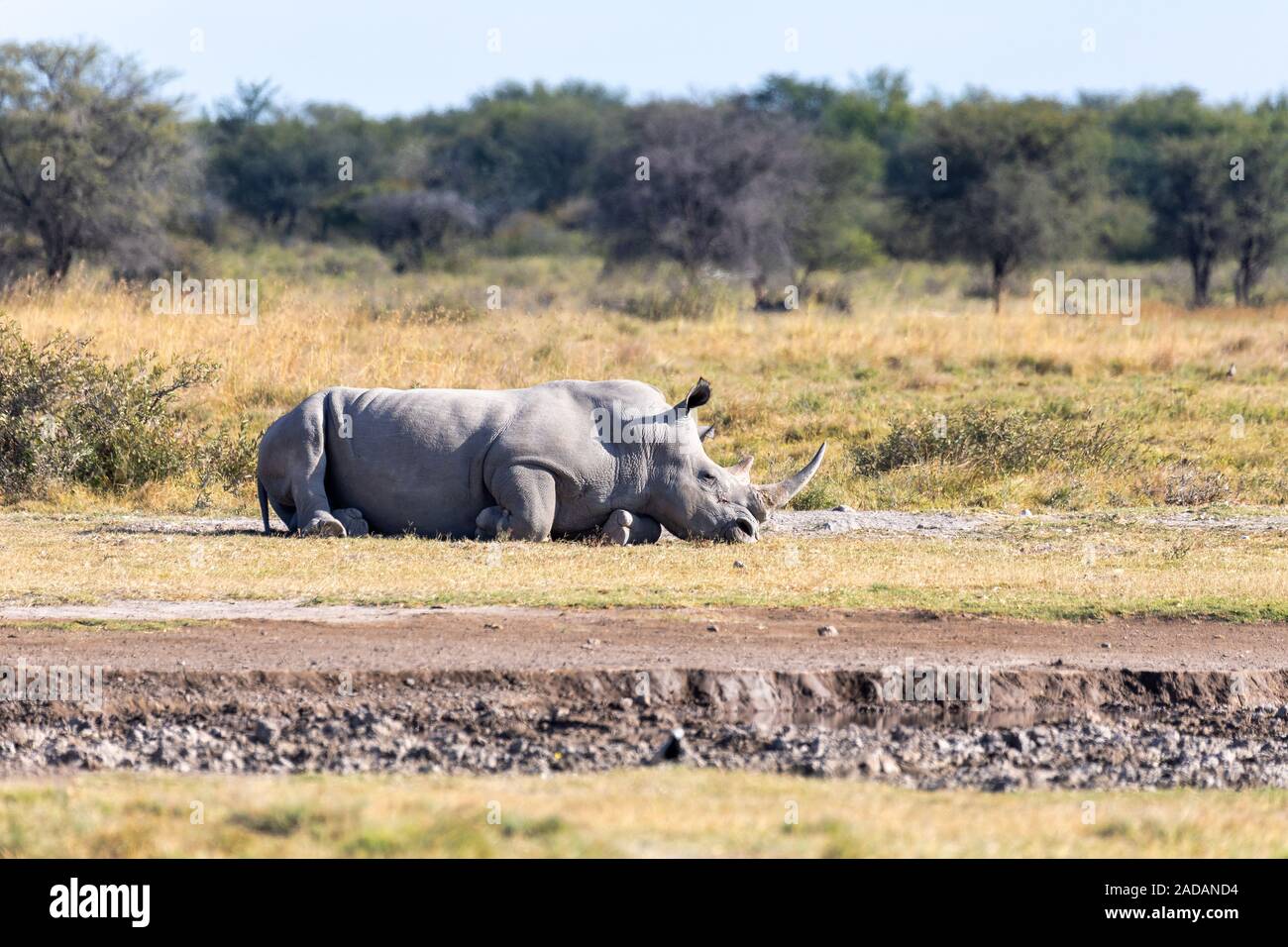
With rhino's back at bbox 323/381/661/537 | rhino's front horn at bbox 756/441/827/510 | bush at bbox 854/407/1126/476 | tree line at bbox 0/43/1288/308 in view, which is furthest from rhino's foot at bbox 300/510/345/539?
tree line at bbox 0/43/1288/308

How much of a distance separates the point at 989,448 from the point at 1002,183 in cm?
2063

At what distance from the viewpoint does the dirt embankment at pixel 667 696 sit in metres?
7.68

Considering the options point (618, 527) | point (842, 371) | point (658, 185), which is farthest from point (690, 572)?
point (658, 185)

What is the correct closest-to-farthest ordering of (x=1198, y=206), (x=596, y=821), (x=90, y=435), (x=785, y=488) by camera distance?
(x=596, y=821) < (x=785, y=488) < (x=90, y=435) < (x=1198, y=206)

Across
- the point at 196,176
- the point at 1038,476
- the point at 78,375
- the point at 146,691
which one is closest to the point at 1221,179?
the point at 196,176

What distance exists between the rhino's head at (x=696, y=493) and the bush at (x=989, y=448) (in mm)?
3975

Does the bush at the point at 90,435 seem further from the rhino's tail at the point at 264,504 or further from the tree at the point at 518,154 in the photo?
the tree at the point at 518,154

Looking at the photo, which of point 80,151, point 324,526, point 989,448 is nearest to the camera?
point 324,526

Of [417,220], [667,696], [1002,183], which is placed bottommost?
[667,696]

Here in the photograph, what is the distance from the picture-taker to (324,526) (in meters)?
12.4

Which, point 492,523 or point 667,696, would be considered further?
point 492,523

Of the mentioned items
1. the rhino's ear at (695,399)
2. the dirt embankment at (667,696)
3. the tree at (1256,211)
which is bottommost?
the dirt embankment at (667,696)

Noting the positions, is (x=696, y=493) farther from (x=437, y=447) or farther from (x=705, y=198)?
(x=705, y=198)

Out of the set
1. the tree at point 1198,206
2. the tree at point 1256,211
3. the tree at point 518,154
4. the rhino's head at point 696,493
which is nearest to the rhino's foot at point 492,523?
the rhino's head at point 696,493
